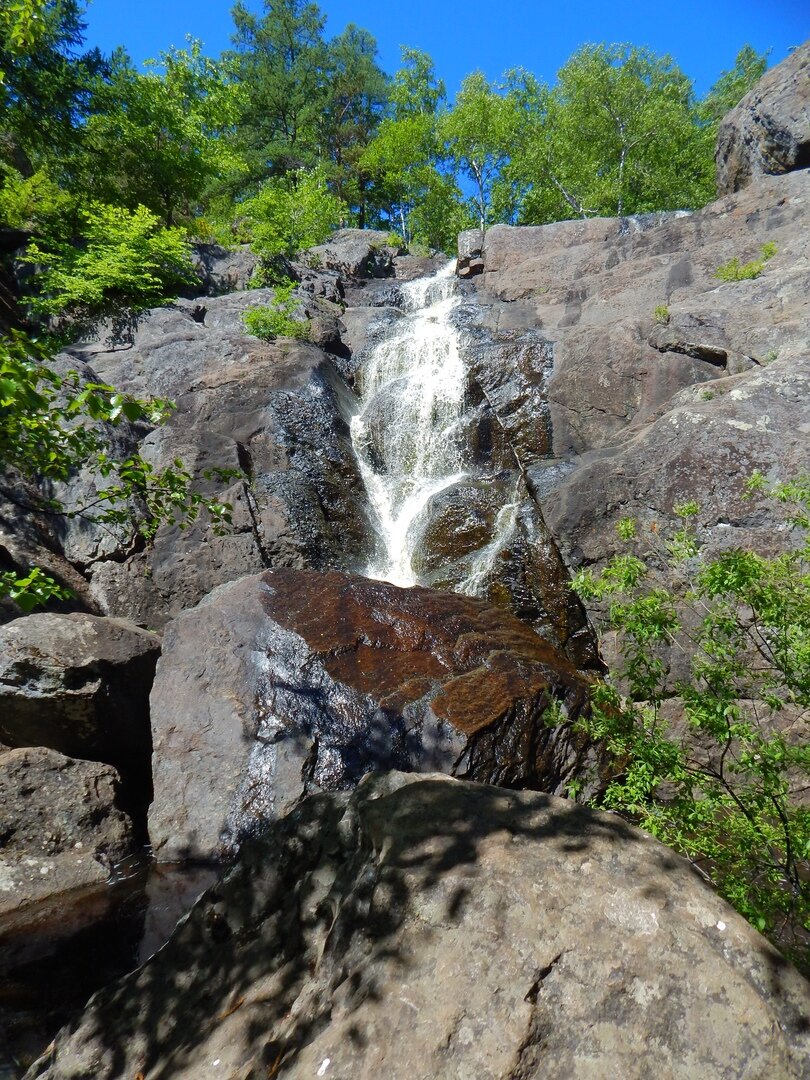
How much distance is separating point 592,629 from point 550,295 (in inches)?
393

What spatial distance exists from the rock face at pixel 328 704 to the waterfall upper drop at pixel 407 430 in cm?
333

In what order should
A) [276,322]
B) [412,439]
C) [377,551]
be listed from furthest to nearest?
[276,322]
[412,439]
[377,551]

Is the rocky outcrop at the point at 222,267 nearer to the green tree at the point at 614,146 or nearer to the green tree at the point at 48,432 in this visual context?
the green tree at the point at 614,146

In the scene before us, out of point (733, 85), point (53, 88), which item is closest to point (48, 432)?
point (53, 88)

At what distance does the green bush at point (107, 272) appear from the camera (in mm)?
15586

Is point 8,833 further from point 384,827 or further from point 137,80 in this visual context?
point 137,80

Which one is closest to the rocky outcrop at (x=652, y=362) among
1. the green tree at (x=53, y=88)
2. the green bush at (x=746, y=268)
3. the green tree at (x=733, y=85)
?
the green bush at (x=746, y=268)

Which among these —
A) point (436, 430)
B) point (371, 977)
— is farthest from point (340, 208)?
point (371, 977)

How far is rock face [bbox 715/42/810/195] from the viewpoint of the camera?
14.4 meters

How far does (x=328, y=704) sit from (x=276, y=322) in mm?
10427

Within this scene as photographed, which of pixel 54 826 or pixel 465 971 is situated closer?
pixel 465 971

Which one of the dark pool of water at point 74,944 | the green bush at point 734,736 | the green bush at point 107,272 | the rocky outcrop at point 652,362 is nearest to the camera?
the green bush at point 734,736

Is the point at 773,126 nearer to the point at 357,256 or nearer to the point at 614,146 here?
the point at 357,256

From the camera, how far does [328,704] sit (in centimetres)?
698
